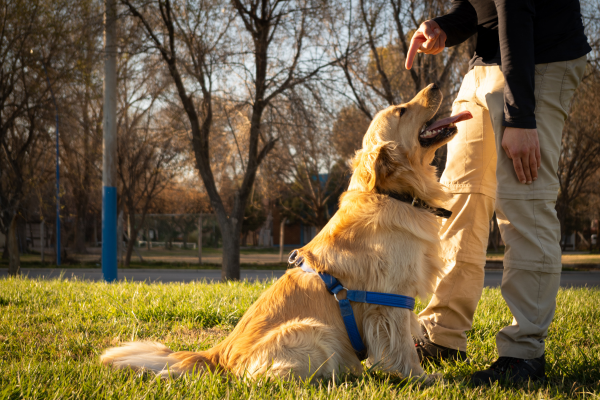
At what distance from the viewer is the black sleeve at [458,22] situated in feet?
9.93

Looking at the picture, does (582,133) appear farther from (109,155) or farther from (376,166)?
(376,166)

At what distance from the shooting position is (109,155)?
9102 mm

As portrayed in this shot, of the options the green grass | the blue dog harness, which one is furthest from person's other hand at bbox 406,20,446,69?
the green grass

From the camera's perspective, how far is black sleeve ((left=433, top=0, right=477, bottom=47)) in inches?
119

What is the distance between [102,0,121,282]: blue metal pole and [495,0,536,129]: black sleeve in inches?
317

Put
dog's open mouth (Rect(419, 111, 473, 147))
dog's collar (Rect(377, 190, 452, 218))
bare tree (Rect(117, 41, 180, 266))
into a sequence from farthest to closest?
bare tree (Rect(117, 41, 180, 266)) → dog's open mouth (Rect(419, 111, 473, 147)) → dog's collar (Rect(377, 190, 452, 218))

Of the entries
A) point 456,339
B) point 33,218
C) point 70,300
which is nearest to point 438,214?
point 456,339

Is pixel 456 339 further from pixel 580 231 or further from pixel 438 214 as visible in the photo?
pixel 580 231

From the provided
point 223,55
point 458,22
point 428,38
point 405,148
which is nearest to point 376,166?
point 405,148

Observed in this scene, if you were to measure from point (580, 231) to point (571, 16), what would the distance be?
43581 millimetres

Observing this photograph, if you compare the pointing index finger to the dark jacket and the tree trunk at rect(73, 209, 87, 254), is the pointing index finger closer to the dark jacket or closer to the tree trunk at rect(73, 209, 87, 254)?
the dark jacket

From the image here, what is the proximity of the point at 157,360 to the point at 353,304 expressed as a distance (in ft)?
3.54

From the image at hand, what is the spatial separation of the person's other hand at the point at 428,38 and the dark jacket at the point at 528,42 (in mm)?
462

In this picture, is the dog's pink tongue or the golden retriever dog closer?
the golden retriever dog
